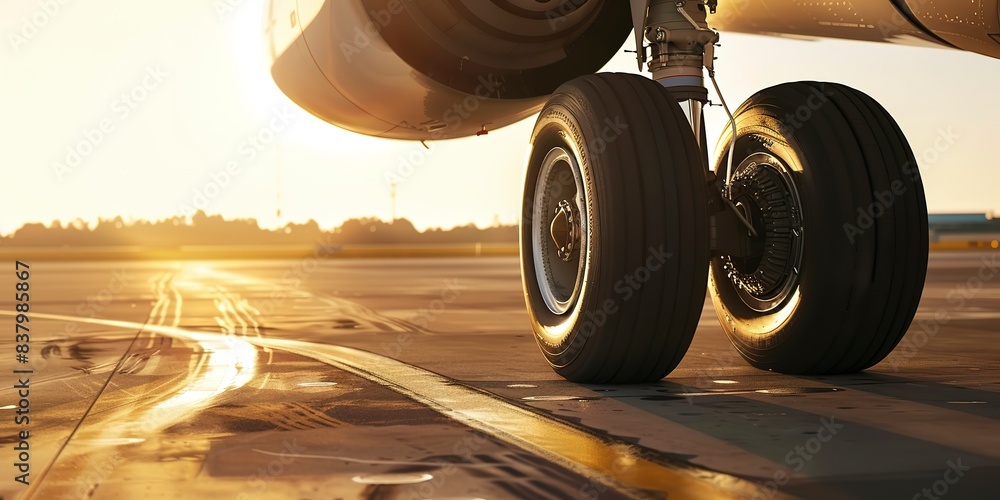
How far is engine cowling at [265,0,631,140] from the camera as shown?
6605 millimetres

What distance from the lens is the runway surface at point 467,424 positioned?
3061mm

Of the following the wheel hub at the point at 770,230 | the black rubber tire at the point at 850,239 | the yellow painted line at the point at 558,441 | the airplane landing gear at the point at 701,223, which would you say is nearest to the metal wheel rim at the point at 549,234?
the airplane landing gear at the point at 701,223

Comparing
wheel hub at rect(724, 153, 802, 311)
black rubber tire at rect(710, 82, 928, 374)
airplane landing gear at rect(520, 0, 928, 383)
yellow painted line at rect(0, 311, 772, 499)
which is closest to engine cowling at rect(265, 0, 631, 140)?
airplane landing gear at rect(520, 0, 928, 383)

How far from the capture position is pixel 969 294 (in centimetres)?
1473

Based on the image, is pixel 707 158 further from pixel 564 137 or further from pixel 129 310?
pixel 129 310

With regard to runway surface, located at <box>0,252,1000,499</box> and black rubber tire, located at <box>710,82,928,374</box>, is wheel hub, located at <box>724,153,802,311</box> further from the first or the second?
runway surface, located at <box>0,252,1000,499</box>

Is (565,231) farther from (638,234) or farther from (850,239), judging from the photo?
(850,239)

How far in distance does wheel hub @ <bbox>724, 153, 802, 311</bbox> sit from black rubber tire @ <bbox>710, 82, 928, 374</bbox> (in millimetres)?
67

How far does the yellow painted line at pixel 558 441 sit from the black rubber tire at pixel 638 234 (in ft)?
2.17

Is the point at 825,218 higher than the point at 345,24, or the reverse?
the point at 345,24

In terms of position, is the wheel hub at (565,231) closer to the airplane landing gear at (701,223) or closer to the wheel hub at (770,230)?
the airplane landing gear at (701,223)

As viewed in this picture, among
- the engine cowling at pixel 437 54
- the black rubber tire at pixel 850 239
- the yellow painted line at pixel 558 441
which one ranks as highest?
the engine cowling at pixel 437 54

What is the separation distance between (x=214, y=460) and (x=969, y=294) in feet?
44.2

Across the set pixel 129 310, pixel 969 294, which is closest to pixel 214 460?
pixel 129 310
